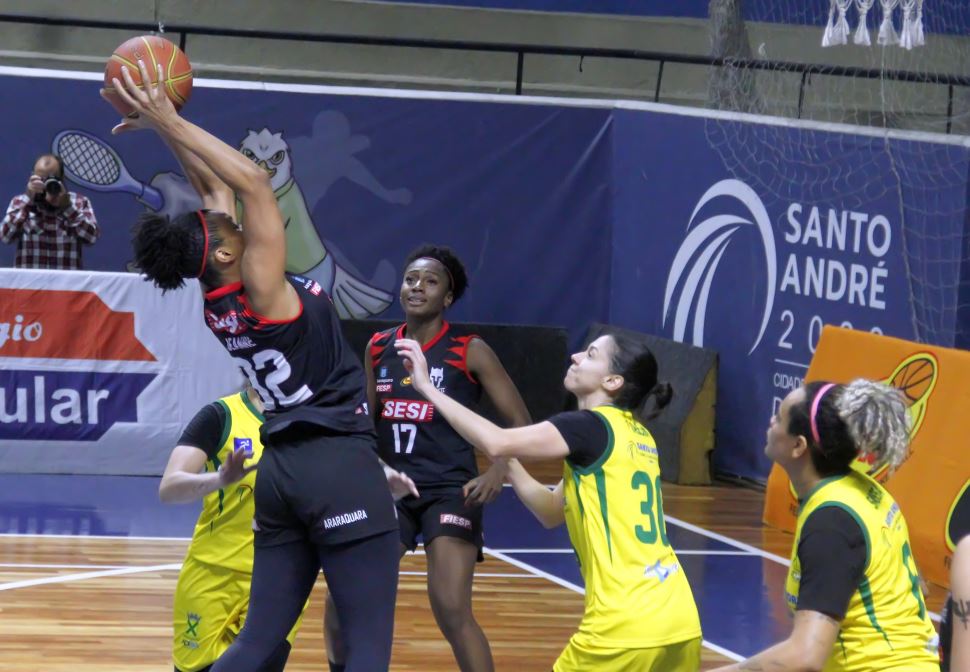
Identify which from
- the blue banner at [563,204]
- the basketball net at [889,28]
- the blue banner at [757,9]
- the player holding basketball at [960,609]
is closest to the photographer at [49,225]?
the blue banner at [563,204]

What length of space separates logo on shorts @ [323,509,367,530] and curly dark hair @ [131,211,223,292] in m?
0.73

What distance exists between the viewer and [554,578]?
27.3ft

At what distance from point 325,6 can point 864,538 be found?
14.1 meters

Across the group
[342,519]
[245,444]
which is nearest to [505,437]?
[342,519]

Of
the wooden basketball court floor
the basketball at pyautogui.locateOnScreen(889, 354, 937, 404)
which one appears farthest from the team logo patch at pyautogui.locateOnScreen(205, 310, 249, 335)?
the basketball at pyautogui.locateOnScreen(889, 354, 937, 404)

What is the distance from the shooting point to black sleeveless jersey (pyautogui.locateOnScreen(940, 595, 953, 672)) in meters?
3.31

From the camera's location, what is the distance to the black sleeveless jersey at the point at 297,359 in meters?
4.39

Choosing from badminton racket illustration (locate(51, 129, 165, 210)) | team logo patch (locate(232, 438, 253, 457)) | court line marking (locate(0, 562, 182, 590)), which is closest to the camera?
team logo patch (locate(232, 438, 253, 457))

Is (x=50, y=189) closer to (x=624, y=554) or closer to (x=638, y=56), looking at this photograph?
(x=638, y=56)

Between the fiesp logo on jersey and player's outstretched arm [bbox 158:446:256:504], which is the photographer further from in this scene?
player's outstretched arm [bbox 158:446:256:504]

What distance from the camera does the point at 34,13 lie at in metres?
16.2

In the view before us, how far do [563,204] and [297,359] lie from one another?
28.0 ft

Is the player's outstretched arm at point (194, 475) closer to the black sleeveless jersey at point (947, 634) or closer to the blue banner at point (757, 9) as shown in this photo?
the black sleeveless jersey at point (947, 634)

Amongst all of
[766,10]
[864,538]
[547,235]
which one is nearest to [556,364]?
[547,235]
